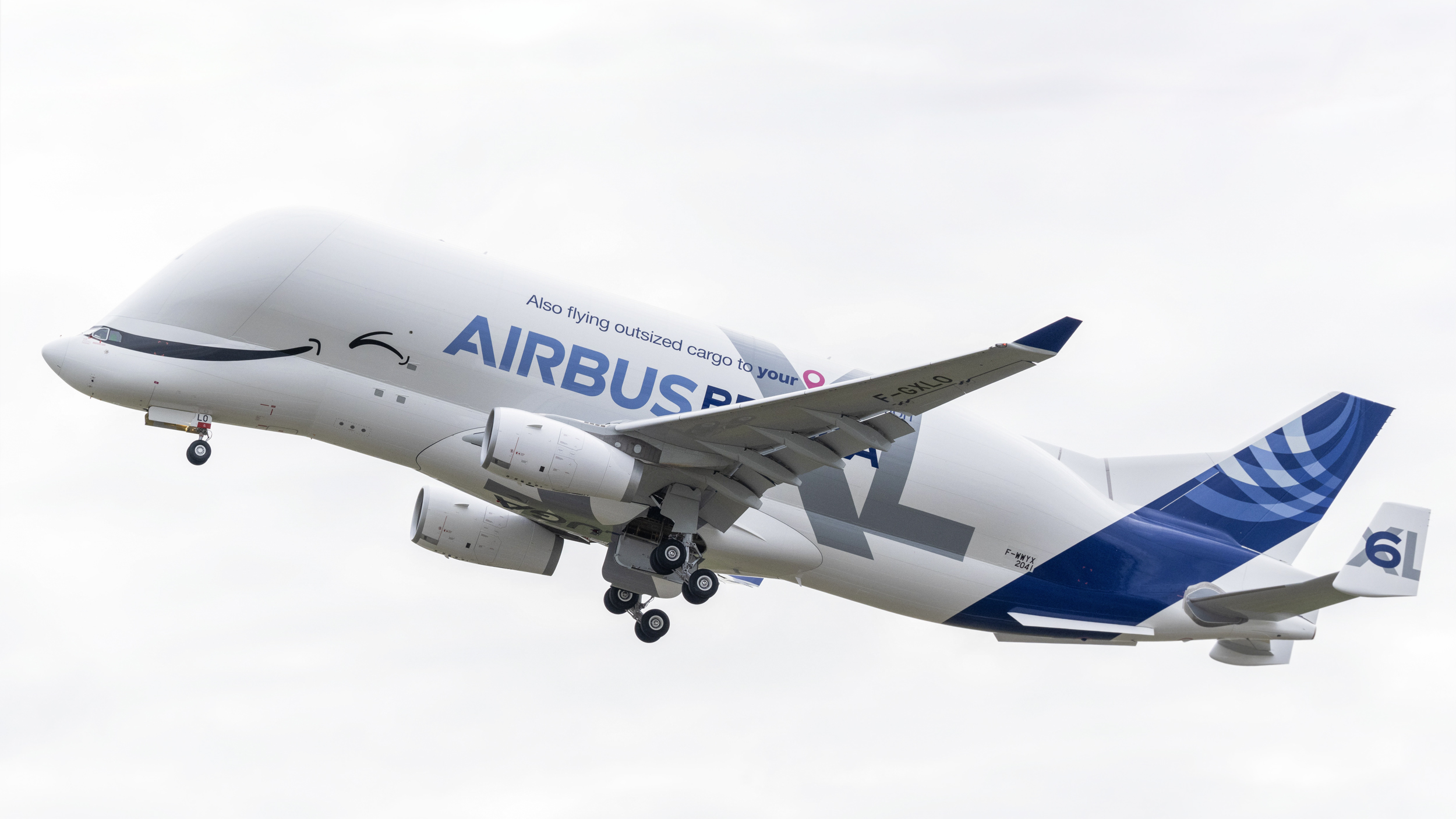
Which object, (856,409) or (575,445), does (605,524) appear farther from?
(856,409)

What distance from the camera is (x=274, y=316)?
26.0 meters

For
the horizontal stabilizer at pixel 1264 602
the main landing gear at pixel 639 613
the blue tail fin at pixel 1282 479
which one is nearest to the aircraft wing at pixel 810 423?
the main landing gear at pixel 639 613

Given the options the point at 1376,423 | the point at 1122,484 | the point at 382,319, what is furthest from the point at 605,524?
the point at 1376,423

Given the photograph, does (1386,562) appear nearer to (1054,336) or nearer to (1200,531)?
(1200,531)

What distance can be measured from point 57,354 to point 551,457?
9.63 meters

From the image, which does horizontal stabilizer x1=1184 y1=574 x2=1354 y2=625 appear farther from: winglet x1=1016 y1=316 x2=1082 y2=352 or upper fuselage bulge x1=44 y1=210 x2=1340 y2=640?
winglet x1=1016 y1=316 x2=1082 y2=352

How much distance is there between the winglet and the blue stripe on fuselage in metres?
9.71

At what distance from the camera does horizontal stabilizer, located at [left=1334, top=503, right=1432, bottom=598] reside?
26.6 m

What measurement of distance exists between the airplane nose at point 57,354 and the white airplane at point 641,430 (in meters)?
0.03

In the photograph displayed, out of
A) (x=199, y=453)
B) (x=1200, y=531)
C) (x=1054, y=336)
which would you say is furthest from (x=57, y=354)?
(x=1200, y=531)

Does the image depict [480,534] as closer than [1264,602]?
No

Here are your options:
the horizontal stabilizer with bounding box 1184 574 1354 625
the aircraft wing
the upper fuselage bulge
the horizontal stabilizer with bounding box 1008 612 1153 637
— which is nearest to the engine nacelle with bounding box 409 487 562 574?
the upper fuselage bulge

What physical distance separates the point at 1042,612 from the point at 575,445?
11160 millimetres

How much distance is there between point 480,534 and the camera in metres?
30.8
